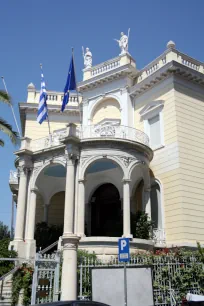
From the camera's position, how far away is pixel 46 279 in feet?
35.6

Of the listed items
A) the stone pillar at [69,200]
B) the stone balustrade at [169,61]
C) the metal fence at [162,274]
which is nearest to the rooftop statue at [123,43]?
the stone balustrade at [169,61]

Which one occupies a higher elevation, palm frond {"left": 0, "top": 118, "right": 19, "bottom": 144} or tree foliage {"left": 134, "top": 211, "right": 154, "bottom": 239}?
palm frond {"left": 0, "top": 118, "right": 19, "bottom": 144}

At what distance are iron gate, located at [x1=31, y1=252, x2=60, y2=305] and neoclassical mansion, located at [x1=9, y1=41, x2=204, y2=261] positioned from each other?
3.88m

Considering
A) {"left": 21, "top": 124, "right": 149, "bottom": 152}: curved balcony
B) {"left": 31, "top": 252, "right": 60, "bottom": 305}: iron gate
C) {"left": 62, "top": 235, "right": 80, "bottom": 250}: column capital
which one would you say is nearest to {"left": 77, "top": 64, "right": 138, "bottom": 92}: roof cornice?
{"left": 21, "top": 124, "right": 149, "bottom": 152}: curved balcony

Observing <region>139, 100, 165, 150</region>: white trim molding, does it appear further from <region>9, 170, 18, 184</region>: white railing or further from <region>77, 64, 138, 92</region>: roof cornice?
<region>9, 170, 18, 184</region>: white railing

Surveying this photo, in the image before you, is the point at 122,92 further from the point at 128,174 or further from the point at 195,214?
the point at 195,214

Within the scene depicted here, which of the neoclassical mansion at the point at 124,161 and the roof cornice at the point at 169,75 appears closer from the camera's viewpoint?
the neoclassical mansion at the point at 124,161

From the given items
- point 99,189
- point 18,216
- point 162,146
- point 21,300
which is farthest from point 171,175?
point 21,300

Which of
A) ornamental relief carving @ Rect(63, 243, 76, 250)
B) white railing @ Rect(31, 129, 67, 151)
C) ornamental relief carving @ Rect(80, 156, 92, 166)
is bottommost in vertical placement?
ornamental relief carving @ Rect(63, 243, 76, 250)

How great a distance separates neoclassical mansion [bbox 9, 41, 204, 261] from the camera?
17.2m

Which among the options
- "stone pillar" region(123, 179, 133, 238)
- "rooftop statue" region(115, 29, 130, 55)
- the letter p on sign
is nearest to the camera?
the letter p on sign

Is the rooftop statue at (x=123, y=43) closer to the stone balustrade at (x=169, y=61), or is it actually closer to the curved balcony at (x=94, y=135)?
the stone balustrade at (x=169, y=61)

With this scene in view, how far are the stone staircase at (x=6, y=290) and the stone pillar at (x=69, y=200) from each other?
292cm

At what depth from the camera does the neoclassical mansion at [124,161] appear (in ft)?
56.5
